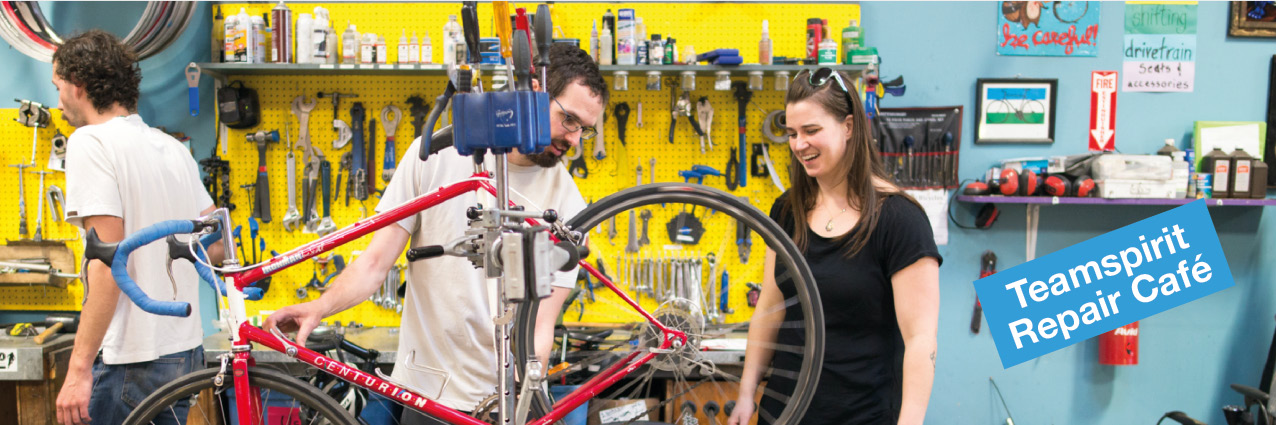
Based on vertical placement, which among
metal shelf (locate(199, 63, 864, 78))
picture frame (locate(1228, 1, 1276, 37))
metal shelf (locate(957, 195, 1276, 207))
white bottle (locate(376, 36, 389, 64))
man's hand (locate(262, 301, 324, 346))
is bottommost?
man's hand (locate(262, 301, 324, 346))

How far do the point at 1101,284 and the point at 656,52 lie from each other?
6.44ft

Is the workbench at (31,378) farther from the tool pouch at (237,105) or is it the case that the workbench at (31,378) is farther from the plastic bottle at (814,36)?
the plastic bottle at (814,36)

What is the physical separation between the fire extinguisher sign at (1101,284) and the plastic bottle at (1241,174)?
2126 millimetres

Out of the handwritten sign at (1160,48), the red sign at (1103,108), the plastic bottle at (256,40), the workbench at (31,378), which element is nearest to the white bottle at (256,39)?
the plastic bottle at (256,40)

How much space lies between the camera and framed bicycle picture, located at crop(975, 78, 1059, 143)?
10.8 ft

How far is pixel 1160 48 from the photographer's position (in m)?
3.28

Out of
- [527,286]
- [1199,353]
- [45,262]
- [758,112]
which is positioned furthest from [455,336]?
[1199,353]

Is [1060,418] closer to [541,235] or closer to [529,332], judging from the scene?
[529,332]

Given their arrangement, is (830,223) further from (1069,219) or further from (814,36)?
(1069,219)

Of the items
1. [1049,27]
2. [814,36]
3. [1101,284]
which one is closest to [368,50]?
[814,36]

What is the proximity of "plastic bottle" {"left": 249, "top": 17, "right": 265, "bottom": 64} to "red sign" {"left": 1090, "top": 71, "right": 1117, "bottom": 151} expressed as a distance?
146 inches

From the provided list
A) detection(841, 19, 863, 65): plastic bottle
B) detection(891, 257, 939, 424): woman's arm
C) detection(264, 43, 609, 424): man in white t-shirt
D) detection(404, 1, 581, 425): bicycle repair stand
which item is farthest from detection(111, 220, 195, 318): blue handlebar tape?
detection(841, 19, 863, 65): plastic bottle

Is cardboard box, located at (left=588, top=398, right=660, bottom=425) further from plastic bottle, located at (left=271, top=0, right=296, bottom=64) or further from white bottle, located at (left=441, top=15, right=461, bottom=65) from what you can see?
plastic bottle, located at (left=271, top=0, right=296, bottom=64)

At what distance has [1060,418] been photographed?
11.2ft
